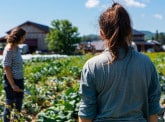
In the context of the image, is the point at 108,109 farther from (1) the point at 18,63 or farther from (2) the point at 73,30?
(2) the point at 73,30

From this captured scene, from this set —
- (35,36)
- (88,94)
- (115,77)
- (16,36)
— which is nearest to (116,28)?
(115,77)

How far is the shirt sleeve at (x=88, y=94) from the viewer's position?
2.77 metres

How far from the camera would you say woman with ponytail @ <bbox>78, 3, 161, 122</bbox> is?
276 centimetres

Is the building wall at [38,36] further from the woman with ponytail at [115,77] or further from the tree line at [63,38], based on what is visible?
the woman with ponytail at [115,77]

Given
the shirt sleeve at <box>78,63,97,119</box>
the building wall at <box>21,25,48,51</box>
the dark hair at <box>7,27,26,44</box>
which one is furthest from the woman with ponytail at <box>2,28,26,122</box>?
the building wall at <box>21,25,48,51</box>

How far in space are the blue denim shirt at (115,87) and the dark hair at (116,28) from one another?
1.7 inches

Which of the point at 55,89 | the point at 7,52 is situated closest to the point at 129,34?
the point at 7,52

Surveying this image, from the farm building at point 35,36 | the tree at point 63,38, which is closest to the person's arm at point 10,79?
the tree at point 63,38

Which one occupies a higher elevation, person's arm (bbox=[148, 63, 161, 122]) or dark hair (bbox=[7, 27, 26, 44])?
dark hair (bbox=[7, 27, 26, 44])

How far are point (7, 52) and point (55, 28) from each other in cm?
6676

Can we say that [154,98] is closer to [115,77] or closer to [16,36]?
[115,77]

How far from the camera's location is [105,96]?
2803mm

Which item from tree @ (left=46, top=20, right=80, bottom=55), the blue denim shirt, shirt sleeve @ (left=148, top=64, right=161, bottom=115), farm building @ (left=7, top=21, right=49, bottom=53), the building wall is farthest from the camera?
the building wall

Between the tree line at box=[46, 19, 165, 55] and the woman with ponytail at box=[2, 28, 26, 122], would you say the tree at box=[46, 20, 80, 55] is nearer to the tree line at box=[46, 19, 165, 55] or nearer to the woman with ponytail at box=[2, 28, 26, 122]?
the tree line at box=[46, 19, 165, 55]
